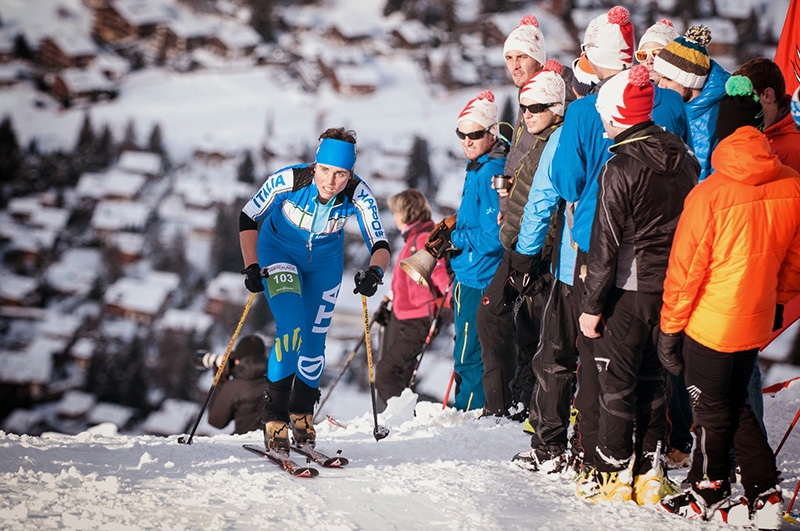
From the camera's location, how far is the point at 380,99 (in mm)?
48312

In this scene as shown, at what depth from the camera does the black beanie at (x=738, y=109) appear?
3.33 metres

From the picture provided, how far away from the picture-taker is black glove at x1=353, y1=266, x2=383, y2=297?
4277 millimetres

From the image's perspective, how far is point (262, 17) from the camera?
56562 mm

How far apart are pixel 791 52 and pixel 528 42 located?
225cm

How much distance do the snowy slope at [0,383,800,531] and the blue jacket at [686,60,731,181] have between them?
1776mm

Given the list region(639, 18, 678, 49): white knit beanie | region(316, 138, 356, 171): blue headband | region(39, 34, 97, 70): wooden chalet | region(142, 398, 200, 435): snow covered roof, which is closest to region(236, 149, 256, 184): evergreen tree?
region(142, 398, 200, 435): snow covered roof

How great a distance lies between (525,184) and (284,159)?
41769mm

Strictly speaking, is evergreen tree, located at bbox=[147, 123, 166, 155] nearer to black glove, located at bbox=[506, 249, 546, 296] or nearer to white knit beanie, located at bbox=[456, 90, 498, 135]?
white knit beanie, located at bbox=[456, 90, 498, 135]

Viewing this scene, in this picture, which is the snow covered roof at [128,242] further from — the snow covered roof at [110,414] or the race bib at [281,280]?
the race bib at [281,280]

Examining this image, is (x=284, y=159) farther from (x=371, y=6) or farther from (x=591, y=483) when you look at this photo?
(x=591, y=483)

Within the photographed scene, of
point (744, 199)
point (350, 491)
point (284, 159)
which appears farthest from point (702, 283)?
point (284, 159)

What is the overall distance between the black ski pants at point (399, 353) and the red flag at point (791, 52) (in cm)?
334

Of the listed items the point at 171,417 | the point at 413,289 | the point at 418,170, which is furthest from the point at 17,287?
the point at 413,289

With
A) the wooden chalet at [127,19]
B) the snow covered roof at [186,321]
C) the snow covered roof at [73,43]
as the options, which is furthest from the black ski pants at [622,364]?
the snow covered roof at [73,43]
